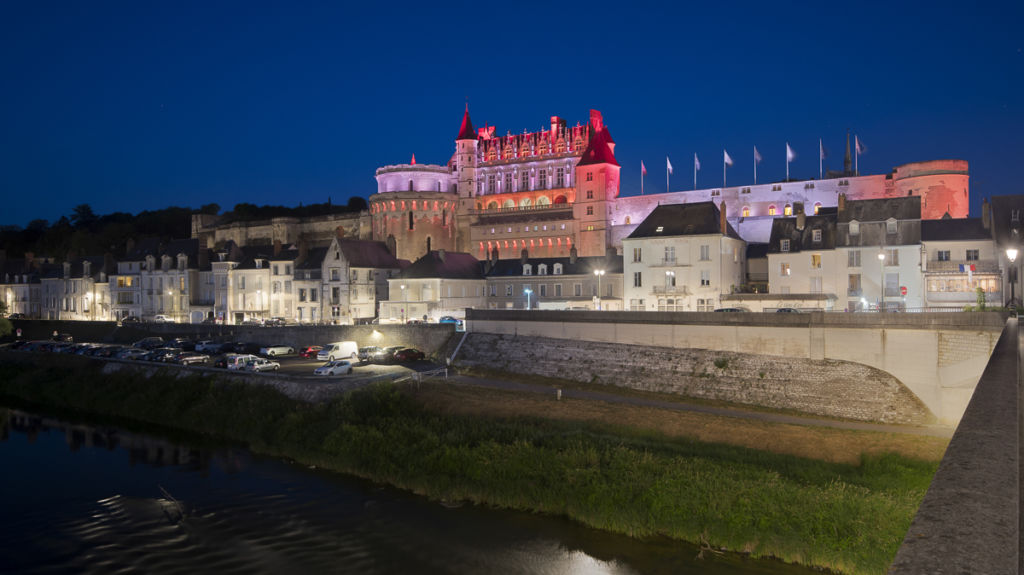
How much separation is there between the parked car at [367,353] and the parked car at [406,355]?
120 cm

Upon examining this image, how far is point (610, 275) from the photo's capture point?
161 feet

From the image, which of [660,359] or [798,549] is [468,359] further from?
[798,549]

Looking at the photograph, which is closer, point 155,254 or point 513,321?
point 513,321

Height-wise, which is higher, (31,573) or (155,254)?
(155,254)

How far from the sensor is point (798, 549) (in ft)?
52.3

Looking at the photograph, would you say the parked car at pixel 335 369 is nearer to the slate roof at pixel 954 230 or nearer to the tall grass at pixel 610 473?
the tall grass at pixel 610 473

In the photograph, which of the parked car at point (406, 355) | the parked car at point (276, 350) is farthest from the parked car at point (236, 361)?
the parked car at point (406, 355)

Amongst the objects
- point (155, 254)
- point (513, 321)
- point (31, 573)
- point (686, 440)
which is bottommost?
point (31, 573)

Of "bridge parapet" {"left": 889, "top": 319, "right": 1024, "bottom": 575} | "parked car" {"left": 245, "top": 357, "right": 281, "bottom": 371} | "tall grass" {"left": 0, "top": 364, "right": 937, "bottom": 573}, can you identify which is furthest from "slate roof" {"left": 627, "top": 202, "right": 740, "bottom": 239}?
"bridge parapet" {"left": 889, "top": 319, "right": 1024, "bottom": 575}

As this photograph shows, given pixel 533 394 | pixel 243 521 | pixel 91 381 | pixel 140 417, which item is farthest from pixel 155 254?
pixel 243 521

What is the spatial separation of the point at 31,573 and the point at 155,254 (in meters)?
57.9

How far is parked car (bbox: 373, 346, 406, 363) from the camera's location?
38625mm

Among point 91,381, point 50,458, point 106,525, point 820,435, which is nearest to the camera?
point 106,525

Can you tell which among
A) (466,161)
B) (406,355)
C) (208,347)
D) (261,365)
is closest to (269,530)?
(261,365)
